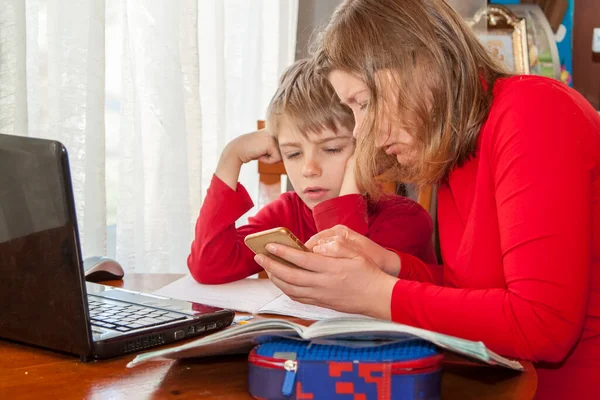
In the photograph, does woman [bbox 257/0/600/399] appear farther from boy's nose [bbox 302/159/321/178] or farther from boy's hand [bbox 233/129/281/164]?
boy's hand [bbox 233/129/281/164]

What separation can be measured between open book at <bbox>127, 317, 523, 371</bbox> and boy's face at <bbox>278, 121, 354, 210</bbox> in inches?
28.8

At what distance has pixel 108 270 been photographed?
1.28 meters

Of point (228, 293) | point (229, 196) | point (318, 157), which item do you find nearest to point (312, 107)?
point (318, 157)

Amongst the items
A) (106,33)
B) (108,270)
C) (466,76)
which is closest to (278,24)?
(106,33)

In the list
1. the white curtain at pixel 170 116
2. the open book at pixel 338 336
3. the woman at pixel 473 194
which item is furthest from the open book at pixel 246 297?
the white curtain at pixel 170 116

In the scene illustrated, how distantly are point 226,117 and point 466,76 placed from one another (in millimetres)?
1154

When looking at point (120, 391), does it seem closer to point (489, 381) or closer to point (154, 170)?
point (489, 381)

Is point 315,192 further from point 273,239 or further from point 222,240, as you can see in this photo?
point 273,239

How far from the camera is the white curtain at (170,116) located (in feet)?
5.56

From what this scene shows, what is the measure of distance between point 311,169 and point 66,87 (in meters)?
0.53

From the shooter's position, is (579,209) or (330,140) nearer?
(579,209)

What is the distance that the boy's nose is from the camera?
4.60ft

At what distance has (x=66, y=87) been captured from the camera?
149 centimetres

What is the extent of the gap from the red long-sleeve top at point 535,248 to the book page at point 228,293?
32 centimetres
